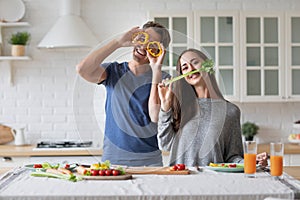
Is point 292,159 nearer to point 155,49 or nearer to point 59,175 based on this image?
point 155,49

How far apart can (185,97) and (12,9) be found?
2755 mm

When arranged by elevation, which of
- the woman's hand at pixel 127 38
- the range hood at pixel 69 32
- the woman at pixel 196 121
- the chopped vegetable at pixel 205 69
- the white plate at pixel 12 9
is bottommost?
the woman at pixel 196 121

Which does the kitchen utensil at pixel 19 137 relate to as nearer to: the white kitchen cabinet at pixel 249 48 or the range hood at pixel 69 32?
the range hood at pixel 69 32

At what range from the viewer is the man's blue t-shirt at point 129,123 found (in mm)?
2701

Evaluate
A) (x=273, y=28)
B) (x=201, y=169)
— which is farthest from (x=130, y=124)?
(x=273, y=28)

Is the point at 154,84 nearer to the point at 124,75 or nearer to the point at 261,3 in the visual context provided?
the point at 124,75

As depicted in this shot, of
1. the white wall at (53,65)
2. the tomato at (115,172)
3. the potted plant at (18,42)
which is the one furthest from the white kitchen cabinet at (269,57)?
the tomato at (115,172)

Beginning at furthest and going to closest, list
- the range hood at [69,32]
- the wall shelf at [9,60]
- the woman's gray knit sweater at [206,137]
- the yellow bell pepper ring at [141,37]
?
the wall shelf at [9,60], the range hood at [69,32], the woman's gray knit sweater at [206,137], the yellow bell pepper ring at [141,37]

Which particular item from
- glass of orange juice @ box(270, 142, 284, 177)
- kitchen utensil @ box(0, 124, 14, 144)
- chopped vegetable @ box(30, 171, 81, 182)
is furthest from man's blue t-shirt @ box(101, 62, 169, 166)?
kitchen utensil @ box(0, 124, 14, 144)

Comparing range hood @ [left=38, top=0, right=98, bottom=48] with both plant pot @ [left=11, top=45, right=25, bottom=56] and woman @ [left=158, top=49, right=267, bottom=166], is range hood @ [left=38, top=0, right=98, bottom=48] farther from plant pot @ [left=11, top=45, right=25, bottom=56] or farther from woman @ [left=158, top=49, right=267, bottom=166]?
woman @ [left=158, top=49, right=267, bottom=166]

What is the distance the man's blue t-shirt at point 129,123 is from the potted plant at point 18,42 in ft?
7.67

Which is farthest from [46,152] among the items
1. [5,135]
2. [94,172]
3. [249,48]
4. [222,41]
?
[94,172]

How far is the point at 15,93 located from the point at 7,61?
0.29m

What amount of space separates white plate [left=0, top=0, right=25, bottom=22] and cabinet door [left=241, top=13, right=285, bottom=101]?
1.89 m
